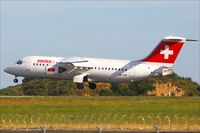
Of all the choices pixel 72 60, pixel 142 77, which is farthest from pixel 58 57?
pixel 142 77

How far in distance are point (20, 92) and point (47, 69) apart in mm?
15353

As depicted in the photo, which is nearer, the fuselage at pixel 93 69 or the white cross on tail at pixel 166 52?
the white cross on tail at pixel 166 52

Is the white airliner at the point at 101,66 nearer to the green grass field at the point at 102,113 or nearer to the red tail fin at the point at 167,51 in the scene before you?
the red tail fin at the point at 167,51

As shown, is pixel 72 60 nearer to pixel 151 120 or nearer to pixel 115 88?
pixel 115 88

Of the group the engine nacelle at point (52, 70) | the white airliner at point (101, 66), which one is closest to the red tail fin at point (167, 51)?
the white airliner at point (101, 66)

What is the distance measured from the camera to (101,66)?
7594cm

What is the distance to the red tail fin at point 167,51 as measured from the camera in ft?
244

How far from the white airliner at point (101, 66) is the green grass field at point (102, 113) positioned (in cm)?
1286

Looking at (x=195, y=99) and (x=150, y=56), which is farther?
(x=150, y=56)

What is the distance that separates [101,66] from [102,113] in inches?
1021

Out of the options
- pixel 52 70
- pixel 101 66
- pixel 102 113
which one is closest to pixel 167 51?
pixel 101 66

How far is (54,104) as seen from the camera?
57844 mm

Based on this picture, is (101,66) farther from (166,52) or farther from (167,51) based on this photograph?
(167,51)

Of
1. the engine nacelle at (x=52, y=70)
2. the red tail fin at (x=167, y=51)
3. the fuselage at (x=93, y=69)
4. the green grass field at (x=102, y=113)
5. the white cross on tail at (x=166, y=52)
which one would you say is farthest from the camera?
the engine nacelle at (x=52, y=70)
